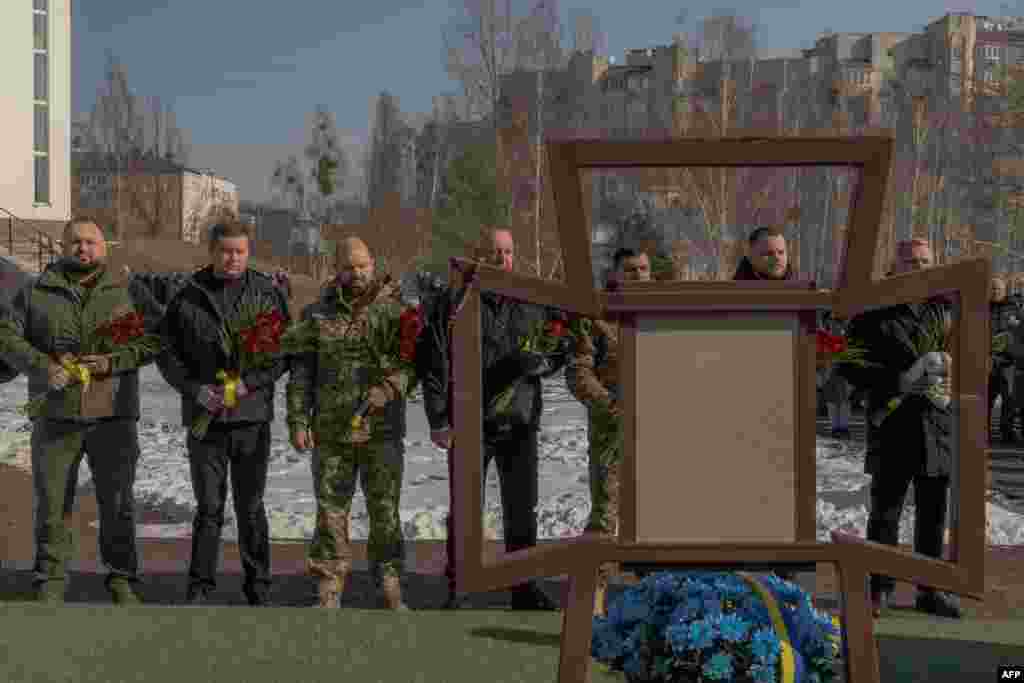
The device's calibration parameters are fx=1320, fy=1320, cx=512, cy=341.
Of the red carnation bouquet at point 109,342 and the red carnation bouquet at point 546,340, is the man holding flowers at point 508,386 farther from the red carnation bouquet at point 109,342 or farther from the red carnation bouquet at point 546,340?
the red carnation bouquet at point 109,342

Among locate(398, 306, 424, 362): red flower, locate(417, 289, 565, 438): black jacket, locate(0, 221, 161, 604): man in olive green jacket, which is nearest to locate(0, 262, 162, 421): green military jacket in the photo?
locate(0, 221, 161, 604): man in olive green jacket

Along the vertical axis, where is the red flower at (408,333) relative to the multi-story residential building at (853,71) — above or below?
below

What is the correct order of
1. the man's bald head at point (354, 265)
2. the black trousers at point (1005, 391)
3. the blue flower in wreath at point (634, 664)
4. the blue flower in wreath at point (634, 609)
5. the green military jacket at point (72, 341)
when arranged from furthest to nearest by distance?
1. the black trousers at point (1005, 391)
2. the green military jacket at point (72, 341)
3. the man's bald head at point (354, 265)
4. the blue flower in wreath at point (634, 609)
5. the blue flower in wreath at point (634, 664)

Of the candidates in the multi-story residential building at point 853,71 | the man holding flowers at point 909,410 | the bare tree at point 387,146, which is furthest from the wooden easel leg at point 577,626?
the bare tree at point 387,146

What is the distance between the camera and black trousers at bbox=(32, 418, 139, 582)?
22.6 ft

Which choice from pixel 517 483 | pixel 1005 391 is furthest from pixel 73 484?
pixel 1005 391

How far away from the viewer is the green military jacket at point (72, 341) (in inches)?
267

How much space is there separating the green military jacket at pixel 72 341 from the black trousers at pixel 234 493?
0.48 metres

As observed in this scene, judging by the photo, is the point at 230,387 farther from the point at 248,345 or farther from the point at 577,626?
the point at 577,626

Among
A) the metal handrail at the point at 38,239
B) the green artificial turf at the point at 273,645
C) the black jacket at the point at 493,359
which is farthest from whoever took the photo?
the metal handrail at the point at 38,239

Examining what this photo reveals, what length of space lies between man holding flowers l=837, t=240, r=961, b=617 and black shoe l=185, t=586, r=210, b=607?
135 inches

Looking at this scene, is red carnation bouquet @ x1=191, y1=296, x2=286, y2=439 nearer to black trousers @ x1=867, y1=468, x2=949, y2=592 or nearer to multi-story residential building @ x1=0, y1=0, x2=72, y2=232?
black trousers @ x1=867, y1=468, x2=949, y2=592

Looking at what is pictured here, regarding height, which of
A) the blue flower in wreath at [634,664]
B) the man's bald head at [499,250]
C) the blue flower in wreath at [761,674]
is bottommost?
the blue flower in wreath at [634,664]

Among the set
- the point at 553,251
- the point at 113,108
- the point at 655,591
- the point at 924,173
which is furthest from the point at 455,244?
the point at 655,591
